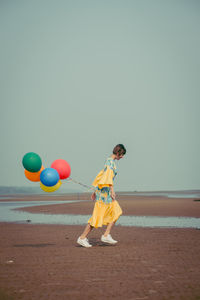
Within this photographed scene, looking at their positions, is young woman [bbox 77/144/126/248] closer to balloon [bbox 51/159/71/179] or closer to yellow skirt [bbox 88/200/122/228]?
yellow skirt [bbox 88/200/122/228]

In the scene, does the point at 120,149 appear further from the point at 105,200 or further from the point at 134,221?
the point at 134,221

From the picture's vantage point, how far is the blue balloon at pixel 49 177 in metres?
8.16

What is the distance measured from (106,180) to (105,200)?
0.46m

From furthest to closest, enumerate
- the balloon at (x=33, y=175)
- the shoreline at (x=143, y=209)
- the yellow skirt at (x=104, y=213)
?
1. the shoreline at (x=143, y=209)
2. the balloon at (x=33, y=175)
3. the yellow skirt at (x=104, y=213)

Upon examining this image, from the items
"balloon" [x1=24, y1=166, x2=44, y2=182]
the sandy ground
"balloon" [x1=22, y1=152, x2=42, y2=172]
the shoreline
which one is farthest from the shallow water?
"balloon" [x1=22, y1=152, x2=42, y2=172]

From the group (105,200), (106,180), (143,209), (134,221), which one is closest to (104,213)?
(105,200)

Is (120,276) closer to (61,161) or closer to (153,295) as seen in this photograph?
(153,295)

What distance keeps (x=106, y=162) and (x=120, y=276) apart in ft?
10.2

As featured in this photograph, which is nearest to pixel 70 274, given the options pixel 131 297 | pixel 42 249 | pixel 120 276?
pixel 120 276

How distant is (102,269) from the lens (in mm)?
6000

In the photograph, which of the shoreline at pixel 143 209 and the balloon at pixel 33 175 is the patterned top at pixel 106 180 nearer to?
the balloon at pixel 33 175

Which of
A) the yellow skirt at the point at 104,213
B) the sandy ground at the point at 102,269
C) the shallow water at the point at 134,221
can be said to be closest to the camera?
the sandy ground at the point at 102,269

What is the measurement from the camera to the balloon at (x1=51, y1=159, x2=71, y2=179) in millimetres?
8519

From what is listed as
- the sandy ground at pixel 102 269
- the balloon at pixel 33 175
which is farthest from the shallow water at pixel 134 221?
the balloon at pixel 33 175
